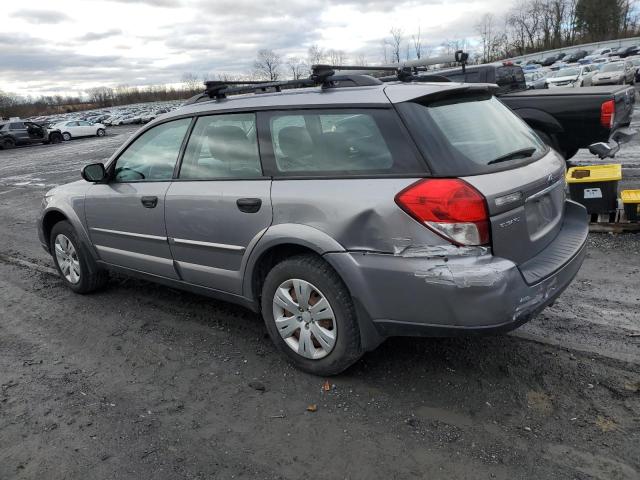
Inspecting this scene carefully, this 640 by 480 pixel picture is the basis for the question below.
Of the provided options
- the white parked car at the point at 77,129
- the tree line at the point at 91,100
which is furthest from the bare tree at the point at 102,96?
the white parked car at the point at 77,129

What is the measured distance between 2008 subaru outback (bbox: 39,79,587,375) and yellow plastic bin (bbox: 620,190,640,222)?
225cm

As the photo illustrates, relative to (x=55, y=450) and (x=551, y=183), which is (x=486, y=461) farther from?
(x=55, y=450)

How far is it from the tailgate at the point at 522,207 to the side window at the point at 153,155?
2.31m

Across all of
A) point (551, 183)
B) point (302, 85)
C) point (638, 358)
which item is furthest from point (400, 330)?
point (302, 85)

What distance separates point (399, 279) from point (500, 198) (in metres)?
0.67

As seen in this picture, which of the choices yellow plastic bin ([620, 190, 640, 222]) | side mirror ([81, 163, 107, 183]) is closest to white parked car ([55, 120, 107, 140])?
side mirror ([81, 163, 107, 183])

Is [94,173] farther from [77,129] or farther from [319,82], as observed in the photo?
[77,129]

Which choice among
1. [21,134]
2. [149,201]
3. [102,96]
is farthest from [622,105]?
[102,96]

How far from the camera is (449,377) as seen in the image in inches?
126

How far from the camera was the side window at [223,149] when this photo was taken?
3477 mm

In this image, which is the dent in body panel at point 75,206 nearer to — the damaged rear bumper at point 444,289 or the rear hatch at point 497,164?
the damaged rear bumper at point 444,289

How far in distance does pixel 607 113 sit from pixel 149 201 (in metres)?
6.31

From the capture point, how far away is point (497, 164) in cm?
291

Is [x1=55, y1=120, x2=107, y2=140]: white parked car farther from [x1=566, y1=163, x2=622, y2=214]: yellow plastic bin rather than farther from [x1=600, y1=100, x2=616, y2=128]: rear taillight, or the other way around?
[x1=566, y1=163, x2=622, y2=214]: yellow plastic bin
